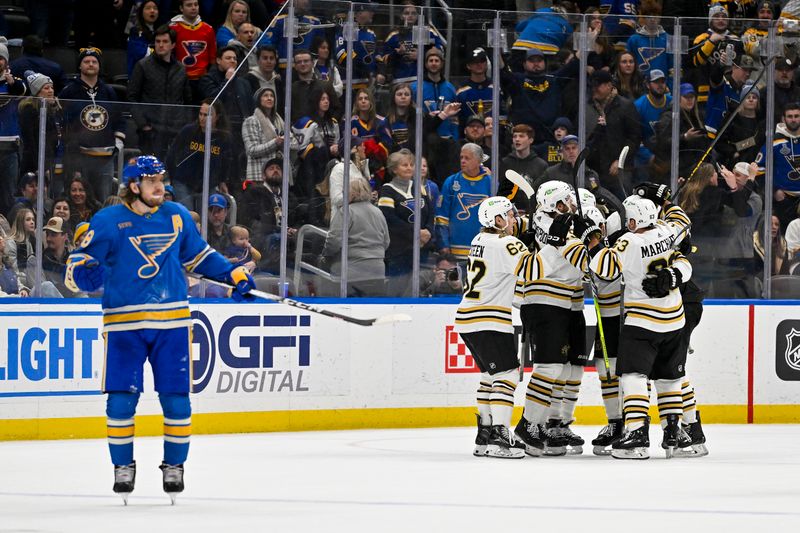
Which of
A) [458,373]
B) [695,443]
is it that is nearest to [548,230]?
[695,443]

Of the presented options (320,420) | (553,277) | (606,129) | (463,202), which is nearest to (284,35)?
(463,202)

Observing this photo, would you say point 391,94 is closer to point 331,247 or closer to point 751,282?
point 331,247

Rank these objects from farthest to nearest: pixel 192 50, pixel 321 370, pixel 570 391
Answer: pixel 192 50 < pixel 321 370 < pixel 570 391

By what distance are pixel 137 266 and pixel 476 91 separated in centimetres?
435

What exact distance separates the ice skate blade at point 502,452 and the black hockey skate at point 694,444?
0.89 meters

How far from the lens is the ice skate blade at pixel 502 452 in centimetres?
775

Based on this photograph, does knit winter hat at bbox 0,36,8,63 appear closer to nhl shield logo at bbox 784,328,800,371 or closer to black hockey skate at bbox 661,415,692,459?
black hockey skate at bbox 661,415,692,459

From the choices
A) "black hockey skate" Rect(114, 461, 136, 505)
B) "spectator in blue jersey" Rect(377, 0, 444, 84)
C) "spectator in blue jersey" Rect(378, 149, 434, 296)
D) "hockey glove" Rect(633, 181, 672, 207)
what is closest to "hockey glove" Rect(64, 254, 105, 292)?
"black hockey skate" Rect(114, 461, 136, 505)

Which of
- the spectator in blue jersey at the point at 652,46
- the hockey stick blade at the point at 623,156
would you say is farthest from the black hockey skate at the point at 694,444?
the spectator in blue jersey at the point at 652,46

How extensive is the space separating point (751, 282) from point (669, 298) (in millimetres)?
2588

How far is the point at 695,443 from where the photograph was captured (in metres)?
7.99

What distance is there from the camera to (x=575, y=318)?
7988 mm

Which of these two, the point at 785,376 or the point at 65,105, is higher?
the point at 65,105

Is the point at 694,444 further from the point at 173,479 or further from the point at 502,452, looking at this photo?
the point at 173,479
